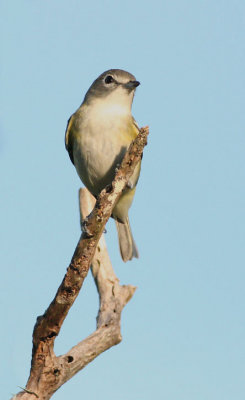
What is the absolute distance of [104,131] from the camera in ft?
25.1

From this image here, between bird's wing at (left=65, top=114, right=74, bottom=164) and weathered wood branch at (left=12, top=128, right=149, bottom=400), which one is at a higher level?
bird's wing at (left=65, top=114, right=74, bottom=164)

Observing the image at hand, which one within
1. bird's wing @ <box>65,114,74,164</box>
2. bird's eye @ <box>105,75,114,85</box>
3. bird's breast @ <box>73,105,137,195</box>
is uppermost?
bird's eye @ <box>105,75,114,85</box>

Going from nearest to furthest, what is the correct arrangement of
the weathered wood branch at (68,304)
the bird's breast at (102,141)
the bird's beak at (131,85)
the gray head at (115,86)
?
the weathered wood branch at (68,304) < the bird's breast at (102,141) < the bird's beak at (131,85) < the gray head at (115,86)

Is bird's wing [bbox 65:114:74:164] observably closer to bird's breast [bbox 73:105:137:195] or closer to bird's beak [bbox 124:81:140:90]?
bird's breast [bbox 73:105:137:195]

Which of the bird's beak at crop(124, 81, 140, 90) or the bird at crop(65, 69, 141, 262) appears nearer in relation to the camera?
the bird at crop(65, 69, 141, 262)

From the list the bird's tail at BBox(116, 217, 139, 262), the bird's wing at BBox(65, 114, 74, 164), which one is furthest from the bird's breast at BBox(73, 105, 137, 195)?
the bird's tail at BBox(116, 217, 139, 262)

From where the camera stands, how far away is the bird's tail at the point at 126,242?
29.2 feet

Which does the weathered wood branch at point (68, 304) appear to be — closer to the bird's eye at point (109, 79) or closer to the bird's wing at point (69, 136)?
the bird's wing at point (69, 136)

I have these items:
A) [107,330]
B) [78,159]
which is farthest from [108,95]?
[107,330]

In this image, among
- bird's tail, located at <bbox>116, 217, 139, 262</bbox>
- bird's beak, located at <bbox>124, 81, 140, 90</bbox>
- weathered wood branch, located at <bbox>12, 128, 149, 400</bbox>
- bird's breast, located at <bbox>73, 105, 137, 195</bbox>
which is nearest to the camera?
weathered wood branch, located at <bbox>12, 128, 149, 400</bbox>

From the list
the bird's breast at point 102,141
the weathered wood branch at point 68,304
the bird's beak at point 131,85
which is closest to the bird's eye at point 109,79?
the bird's beak at point 131,85

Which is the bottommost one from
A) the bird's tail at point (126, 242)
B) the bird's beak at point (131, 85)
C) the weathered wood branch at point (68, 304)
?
the weathered wood branch at point (68, 304)

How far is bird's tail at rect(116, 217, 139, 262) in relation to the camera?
890cm

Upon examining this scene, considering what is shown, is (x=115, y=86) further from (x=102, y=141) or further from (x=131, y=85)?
(x=102, y=141)
